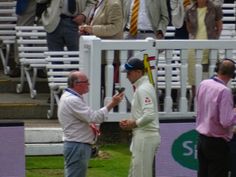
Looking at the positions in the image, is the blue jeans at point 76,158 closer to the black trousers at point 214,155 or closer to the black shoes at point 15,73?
the black trousers at point 214,155

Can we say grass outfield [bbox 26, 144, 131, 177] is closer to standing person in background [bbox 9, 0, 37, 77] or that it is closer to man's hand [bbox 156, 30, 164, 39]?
man's hand [bbox 156, 30, 164, 39]

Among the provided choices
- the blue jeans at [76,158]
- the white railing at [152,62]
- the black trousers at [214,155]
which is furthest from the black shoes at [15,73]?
the black trousers at [214,155]

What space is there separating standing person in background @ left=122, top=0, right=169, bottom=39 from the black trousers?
3540mm

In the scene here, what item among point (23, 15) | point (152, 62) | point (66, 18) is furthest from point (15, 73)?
point (152, 62)

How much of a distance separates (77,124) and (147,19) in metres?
3.88

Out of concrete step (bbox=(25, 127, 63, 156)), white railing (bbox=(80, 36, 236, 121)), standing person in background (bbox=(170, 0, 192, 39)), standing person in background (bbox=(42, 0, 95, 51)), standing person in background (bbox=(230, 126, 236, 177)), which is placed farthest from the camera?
standing person in background (bbox=(170, 0, 192, 39))

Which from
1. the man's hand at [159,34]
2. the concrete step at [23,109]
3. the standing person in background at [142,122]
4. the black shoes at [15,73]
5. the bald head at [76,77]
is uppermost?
the man's hand at [159,34]

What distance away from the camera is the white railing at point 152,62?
50.6ft

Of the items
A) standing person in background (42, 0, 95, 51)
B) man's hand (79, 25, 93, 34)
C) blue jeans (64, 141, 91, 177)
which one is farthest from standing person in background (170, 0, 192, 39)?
blue jeans (64, 141, 91, 177)

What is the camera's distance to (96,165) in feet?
50.7

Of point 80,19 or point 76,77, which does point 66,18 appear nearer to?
point 80,19

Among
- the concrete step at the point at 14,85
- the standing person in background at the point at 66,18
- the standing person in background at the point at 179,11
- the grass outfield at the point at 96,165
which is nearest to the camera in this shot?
the grass outfield at the point at 96,165

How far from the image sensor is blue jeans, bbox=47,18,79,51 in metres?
17.0

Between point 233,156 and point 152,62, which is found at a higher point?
point 152,62
